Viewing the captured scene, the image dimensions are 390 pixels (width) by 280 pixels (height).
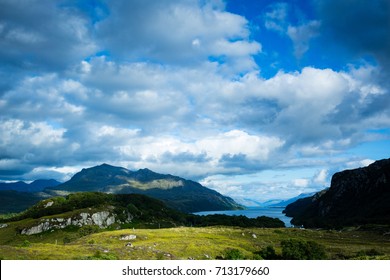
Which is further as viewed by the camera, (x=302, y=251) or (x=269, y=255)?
(x=269, y=255)

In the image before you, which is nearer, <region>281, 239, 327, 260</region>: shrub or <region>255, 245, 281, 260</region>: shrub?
<region>281, 239, 327, 260</region>: shrub

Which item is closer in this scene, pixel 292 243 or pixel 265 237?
pixel 292 243

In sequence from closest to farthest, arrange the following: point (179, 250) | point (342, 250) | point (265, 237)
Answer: point (179, 250) < point (342, 250) < point (265, 237)

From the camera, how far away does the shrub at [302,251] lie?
10450 centimetres

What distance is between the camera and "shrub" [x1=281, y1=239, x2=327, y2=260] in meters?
104

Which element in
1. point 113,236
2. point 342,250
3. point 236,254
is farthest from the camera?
point 113,236

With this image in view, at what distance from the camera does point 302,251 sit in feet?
348

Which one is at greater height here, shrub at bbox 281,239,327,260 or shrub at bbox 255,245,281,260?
shrub at bbox 281,239,327,260
